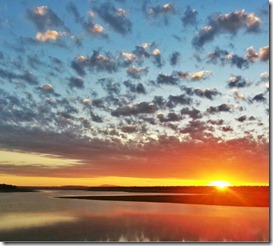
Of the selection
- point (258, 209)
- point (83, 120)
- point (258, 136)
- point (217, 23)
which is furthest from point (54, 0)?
point (258, 209)

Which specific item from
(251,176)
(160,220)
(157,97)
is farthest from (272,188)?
(160,220)

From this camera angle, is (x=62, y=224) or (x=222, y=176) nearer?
(x=222, y=176)

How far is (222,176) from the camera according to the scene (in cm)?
1198

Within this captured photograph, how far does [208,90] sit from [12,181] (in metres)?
6.84

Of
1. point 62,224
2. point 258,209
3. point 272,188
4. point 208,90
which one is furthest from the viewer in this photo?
point 258,209

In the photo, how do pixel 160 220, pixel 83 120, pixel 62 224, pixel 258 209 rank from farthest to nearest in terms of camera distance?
1. pixel 258 209
2. pixel 160 220
3. pixel 62 224
4. pixel 83 120

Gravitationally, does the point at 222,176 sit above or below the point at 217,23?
below

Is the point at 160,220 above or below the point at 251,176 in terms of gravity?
below

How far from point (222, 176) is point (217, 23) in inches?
177

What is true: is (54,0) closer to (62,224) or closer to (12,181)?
(12,181)

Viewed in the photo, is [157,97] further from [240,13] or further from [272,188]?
[272,188]

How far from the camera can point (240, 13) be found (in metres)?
10.6

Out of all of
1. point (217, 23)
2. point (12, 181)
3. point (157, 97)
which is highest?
point (217, 23)

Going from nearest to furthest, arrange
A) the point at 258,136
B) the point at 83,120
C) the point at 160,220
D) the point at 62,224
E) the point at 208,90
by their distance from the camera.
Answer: the point at 258,136 → the point at 208,90 → the point at 83,120 → the point at 62,224 → the point at 160,220
